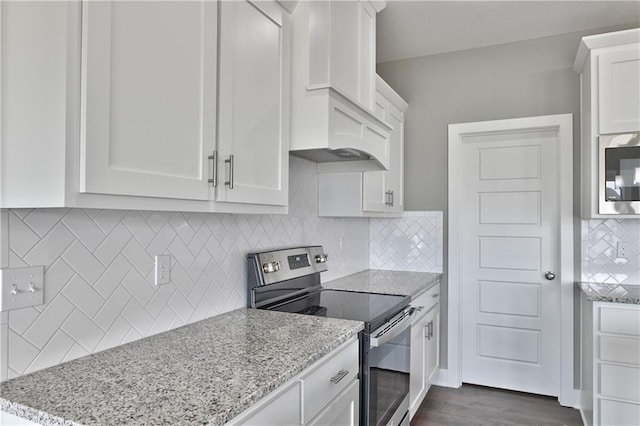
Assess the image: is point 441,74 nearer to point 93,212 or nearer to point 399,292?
point 399,292

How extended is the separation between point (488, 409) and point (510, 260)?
1.16m

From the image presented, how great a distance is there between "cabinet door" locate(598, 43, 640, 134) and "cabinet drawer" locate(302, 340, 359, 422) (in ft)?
7.40

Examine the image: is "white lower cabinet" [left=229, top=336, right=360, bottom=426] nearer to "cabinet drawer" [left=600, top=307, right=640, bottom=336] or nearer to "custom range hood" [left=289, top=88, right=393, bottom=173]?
"custom range hood" [left=289, top=88, right=393, bottom=173]

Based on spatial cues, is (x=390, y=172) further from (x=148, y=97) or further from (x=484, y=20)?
(x=148, y=97)

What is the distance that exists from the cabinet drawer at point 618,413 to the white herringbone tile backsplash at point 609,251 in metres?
0.88

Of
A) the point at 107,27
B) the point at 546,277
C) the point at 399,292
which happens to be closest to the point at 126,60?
the point at 107,27

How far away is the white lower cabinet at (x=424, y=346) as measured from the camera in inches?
106

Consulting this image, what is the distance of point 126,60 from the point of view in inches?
43.6

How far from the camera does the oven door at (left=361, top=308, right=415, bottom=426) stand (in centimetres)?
178

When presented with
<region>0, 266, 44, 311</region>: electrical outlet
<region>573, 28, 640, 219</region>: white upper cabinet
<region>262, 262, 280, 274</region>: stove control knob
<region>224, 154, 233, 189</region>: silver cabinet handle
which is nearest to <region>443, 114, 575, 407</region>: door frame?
<region>573, 28, 640, 219</region>: white upper cabinet

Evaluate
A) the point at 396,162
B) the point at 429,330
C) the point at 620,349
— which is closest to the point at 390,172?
the point at 396,162

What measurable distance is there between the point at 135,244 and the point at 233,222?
A: 1.88 ft

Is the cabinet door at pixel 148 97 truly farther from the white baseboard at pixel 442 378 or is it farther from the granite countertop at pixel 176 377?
the white baseboard at pixel 442 378

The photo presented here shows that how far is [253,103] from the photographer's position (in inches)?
64.1
